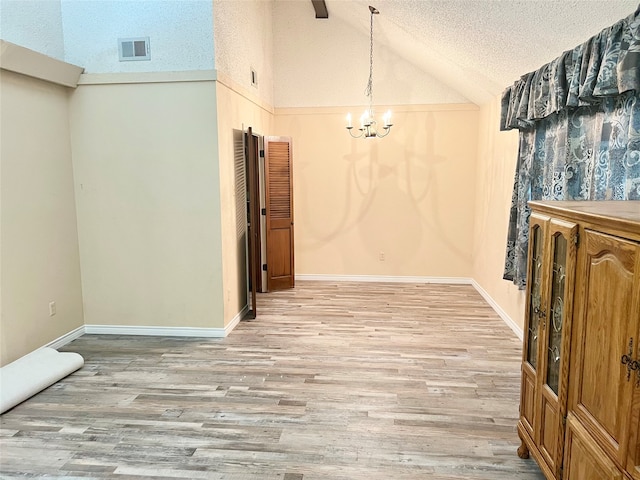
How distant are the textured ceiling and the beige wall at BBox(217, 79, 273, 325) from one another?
1.66 m

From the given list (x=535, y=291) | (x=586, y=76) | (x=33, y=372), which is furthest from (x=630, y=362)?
(x=33, y=372)

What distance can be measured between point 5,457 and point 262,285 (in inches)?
143

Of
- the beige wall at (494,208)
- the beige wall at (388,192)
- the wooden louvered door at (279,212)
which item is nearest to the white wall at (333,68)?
the beige wall at (388,192)

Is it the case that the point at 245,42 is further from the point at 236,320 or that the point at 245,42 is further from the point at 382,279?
the point at 382,279

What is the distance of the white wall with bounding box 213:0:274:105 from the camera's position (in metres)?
4.09

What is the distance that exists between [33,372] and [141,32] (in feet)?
9.79

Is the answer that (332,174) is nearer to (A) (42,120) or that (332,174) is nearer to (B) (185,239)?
(B) (185,239)

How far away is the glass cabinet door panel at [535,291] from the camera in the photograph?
224 cm

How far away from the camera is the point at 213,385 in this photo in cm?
327

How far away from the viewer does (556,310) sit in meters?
2.04

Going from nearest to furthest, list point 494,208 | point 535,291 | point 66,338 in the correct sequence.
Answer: point 535,291
point 66,338
point 494,208

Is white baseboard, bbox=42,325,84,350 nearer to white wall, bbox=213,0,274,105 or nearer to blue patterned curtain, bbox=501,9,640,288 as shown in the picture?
white wall, bbox=213,0,274,105

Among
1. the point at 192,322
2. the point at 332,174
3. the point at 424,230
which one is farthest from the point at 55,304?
the point at 424,230

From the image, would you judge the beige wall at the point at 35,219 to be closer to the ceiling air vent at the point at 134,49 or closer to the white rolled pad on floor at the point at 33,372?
the white rolled pad on floor at the point at 33,372
